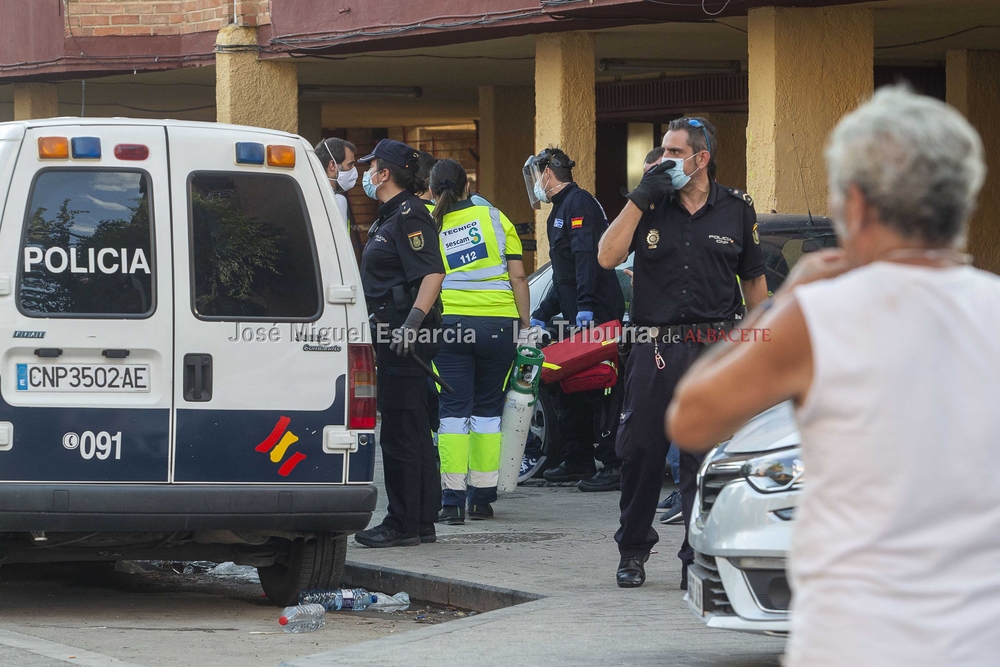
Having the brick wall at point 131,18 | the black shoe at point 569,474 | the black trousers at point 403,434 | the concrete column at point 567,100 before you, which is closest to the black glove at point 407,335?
the black trousers at point 403,434

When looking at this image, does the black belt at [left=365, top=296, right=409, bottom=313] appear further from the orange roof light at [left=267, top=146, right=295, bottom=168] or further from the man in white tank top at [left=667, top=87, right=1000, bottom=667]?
the man in white tank top at [left=667, top=87, right=1000, bottom=667]

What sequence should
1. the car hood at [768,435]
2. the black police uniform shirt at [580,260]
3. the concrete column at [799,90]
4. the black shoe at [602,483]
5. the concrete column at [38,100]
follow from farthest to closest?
the concrete column at [38,100], the concrete column at [799,90], the black shoe at [602,483], the black police uniform shirt at [580,260], the car hood at [768,435]

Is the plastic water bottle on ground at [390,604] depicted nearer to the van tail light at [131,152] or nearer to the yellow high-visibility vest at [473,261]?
the yellow high-visibility vest at [473,261]

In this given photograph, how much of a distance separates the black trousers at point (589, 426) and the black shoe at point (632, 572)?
324 cm

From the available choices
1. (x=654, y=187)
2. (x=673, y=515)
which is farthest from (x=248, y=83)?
(x=654, y=187)

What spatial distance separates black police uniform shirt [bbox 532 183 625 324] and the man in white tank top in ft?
22.3

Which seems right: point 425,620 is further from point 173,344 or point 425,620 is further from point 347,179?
point 347,179

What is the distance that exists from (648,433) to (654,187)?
101 cm

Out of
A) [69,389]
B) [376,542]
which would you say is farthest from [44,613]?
[376,542]

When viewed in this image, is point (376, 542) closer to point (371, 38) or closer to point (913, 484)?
point (913, 484)

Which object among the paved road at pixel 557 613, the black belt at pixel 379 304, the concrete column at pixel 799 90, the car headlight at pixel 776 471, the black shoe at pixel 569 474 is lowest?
the paved road at pixel 557 613

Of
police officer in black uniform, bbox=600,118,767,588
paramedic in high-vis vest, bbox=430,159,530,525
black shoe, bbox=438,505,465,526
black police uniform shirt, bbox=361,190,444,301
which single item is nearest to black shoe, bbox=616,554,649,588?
police officer in black uniform, bbox=600,118,767,588

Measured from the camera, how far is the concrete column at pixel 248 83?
14602 millimetres

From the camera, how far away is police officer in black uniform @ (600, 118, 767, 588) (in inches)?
238
